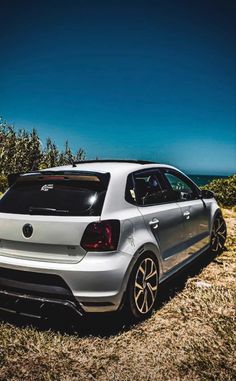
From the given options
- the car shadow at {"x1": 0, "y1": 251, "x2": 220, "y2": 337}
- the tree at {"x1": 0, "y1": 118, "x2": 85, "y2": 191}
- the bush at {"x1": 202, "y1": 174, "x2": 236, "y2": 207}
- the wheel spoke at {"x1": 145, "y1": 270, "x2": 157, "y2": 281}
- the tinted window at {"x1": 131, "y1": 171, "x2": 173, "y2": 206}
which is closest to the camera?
the car shadow at {"x1": 0, "y1": 251, "x2": 220, "y2": 337}

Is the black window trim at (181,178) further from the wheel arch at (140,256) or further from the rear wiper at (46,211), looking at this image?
the rear wiper at (46,211)

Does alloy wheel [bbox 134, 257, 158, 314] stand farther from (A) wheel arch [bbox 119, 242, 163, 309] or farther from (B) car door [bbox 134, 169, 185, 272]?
(B) car door [bbox 134, 169, 185, 272]

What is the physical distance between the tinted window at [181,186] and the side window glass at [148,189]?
32cm

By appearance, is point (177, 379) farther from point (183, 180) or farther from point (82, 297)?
point (183, 180)

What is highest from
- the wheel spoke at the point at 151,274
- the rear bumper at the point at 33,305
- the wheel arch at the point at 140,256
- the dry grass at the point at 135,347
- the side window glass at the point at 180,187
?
the side window glass at the point at 180,187

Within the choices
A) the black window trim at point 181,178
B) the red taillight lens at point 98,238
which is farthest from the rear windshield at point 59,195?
the black window trim at point 181,178

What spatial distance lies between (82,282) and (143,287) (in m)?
0.82

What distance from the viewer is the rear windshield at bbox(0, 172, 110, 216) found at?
10.4ft

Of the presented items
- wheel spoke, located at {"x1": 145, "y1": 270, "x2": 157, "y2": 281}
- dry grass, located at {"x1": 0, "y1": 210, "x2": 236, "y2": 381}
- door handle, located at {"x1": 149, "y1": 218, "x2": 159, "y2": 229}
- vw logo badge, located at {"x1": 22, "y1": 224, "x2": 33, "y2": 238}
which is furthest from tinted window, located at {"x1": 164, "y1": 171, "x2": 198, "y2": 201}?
vw logo badge, located at {"x1": 22, "y1": 224, "x2": 33, "y2": 238}

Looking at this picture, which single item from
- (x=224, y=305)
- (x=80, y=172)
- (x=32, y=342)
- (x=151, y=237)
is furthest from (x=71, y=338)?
(x=224, y=305)

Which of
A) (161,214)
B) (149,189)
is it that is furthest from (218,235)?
(161,214)

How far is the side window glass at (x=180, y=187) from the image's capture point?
479 centimetres

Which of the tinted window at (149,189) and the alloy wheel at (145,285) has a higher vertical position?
the tinted window at (149,189)

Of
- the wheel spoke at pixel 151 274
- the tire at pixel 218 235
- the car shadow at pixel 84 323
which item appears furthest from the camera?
the tire at pixel 218 235
